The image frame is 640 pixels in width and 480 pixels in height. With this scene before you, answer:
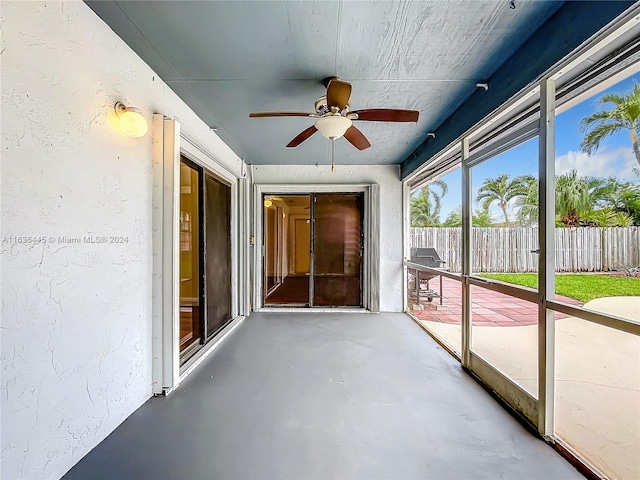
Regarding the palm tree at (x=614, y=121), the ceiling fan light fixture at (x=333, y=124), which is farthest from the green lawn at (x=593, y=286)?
the ceiling fan light fixture at (x=333, y=124)

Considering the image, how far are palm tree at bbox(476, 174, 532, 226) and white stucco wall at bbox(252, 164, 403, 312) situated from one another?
226 centimetres

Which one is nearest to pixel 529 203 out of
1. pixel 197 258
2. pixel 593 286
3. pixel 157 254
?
pixel 593 286

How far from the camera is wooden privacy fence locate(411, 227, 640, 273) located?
1.64 meters

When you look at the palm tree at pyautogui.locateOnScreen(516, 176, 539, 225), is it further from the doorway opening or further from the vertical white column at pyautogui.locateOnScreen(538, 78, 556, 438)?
the doorway opening

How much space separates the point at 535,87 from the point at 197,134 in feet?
9.70

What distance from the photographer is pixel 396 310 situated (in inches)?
204

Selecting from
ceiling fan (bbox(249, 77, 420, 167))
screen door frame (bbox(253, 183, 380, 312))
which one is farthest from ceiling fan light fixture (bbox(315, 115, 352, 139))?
screen door frame (bbox(253, 183, 380, 312))

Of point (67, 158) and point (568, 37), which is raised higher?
point (568, 37)

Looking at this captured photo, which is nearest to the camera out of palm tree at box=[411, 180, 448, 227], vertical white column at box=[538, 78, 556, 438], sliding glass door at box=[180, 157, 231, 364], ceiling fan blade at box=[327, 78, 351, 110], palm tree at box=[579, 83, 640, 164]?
palm tree at box=[579, 83, 640, 164]

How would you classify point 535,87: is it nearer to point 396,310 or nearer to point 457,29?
point 457,29

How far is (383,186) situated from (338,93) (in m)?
3.19

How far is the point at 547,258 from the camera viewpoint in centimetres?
190

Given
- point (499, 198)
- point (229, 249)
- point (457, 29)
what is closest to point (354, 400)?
point (499, 198)

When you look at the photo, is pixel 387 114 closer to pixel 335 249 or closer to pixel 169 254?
pixel 169 254
